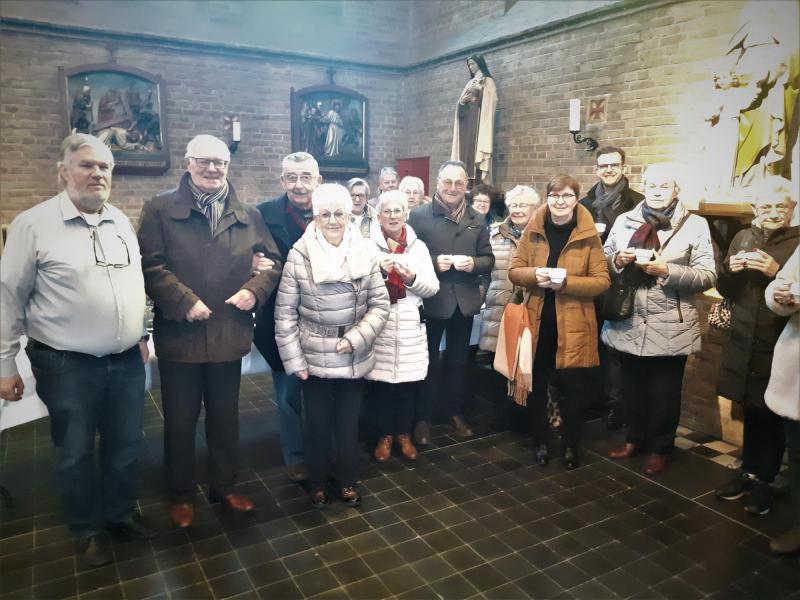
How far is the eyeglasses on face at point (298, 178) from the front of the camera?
318 cm

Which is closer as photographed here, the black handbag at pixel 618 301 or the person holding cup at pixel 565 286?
the person holding cup at pixel 565 286

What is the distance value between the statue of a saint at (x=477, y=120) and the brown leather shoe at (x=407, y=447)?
376cm

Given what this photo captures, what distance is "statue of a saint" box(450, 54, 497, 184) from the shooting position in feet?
21.8

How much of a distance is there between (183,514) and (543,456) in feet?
6.71

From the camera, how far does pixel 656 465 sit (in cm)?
359

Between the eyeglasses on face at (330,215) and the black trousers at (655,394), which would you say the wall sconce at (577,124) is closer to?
the black trousers at (655,394)

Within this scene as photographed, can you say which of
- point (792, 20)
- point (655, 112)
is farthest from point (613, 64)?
point (792, 20)

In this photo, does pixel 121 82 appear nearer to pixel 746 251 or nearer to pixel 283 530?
pixel 283 530

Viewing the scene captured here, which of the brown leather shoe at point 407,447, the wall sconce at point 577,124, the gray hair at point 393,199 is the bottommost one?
the brown leather shoe at point 407,447

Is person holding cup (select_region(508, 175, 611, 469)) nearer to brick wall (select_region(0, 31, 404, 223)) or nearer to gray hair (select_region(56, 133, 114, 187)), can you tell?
gray hair (select_region(56, 133, 114, 187))

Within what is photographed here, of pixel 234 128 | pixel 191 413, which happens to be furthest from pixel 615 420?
pixel 234 128

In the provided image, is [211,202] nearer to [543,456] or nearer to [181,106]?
[543,456]

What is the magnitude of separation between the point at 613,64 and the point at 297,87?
413 cm

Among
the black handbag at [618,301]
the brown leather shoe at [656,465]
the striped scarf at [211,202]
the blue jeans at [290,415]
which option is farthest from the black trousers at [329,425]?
the brown leather shoe at [656,465]
